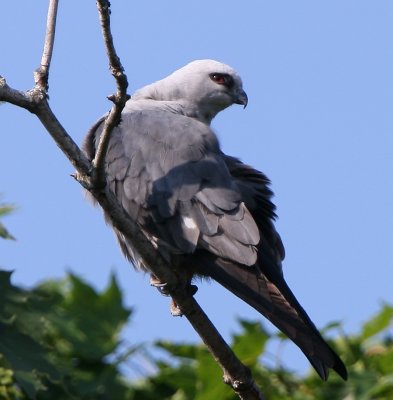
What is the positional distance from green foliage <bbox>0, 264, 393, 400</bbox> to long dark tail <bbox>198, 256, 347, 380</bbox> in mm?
338

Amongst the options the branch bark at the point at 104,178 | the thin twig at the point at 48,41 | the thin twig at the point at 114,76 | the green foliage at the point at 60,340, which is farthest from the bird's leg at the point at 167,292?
the thin twig at the point at 48,41

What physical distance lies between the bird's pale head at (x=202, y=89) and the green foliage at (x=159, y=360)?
6.13ft

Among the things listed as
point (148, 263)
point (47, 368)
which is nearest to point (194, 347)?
point (148, 263)

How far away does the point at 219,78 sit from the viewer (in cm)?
715

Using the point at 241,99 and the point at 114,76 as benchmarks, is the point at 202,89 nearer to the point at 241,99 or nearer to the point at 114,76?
the point at 241,99

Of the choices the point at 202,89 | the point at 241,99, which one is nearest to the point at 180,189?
the point at 202,89

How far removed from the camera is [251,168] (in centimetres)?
556

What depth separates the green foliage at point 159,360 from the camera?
15.7 feet

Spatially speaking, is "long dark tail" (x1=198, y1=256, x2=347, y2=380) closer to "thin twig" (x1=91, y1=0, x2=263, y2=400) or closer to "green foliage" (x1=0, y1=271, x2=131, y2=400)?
"thin twig" (x1=91, y1=0, x2=263, y2=400)

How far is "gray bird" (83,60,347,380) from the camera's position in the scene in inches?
181

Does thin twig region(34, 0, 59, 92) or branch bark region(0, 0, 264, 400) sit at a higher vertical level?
thin twig region(34, 0, 59, 92)

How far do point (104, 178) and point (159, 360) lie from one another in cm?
164

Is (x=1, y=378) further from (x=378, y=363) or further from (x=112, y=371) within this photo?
(x=378, y=363)

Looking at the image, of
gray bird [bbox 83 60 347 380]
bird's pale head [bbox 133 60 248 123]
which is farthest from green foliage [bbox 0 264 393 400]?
bird's pale head [bbox 133 60 248 123]
